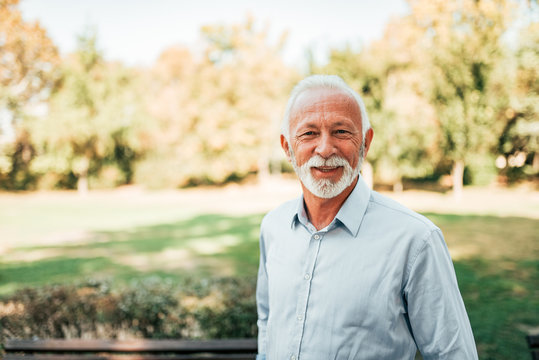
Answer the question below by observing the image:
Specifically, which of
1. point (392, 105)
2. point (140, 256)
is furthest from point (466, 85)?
point (140, 256)

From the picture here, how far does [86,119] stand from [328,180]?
30.6 meters

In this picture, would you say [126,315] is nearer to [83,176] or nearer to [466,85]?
[466,85]

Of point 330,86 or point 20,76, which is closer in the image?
point 330,86

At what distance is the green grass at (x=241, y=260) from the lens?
5543mm

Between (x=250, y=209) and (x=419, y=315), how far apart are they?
18551mm

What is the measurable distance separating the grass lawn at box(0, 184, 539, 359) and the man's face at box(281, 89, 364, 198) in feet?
12.6

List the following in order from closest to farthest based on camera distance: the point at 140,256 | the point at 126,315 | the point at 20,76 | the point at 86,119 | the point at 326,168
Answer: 1. the point at 326,168
2. the point at 126,315
3. the point at 140,256
4. the point at 20,76
5. the point at 86,119

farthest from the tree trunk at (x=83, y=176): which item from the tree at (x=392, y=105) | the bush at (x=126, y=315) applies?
the bush at (x=126, y=315)

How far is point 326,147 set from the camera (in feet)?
5.63

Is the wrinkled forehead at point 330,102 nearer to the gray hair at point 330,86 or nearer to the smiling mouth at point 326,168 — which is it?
the gray hair at point 330,86

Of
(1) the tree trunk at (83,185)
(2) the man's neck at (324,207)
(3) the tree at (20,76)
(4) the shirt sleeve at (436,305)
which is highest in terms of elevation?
(3) the tree at (20,76)

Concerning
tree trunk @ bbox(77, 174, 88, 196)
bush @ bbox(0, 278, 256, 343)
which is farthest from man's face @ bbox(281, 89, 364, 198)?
tree trunk @ bbox(77, 174, 88, 196)

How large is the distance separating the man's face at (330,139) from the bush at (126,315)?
2714mm

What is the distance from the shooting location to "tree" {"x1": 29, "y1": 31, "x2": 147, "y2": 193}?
27891 millimetres
